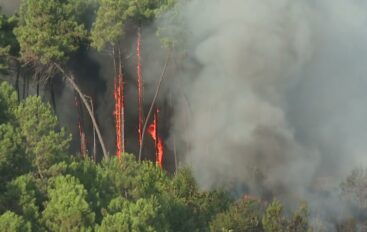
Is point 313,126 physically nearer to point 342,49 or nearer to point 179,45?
point 342,49

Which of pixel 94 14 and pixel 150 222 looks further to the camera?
pixel 94 14

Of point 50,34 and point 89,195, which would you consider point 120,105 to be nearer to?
point 50,34

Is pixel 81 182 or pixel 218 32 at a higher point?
pixel 218 32

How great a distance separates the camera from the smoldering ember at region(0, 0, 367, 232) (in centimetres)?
1919

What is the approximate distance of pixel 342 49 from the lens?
25.4 metres

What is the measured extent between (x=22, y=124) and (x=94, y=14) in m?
15.1

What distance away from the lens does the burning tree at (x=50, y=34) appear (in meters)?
31.4

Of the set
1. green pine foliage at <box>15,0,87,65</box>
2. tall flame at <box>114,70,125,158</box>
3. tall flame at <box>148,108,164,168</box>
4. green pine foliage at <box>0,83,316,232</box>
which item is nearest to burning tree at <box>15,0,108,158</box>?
green pine foliage at <box>15,0,87,65</box>

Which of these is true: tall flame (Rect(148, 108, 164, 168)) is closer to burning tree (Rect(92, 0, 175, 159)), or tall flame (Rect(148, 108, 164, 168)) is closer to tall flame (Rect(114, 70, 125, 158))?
tall flame (Rect(114, 70, 125, 158))

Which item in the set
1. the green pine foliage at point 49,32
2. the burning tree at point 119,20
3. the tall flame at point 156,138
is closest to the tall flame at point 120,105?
the burning tree at point 119,20

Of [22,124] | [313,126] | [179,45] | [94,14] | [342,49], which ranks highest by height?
[94,14]

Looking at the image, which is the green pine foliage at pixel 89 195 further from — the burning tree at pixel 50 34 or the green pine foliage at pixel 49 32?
the green pine foliage at pixel 49 32

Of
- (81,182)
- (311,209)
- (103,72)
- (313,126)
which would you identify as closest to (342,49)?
(313,126)

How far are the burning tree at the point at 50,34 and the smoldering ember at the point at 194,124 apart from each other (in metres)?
0.05
